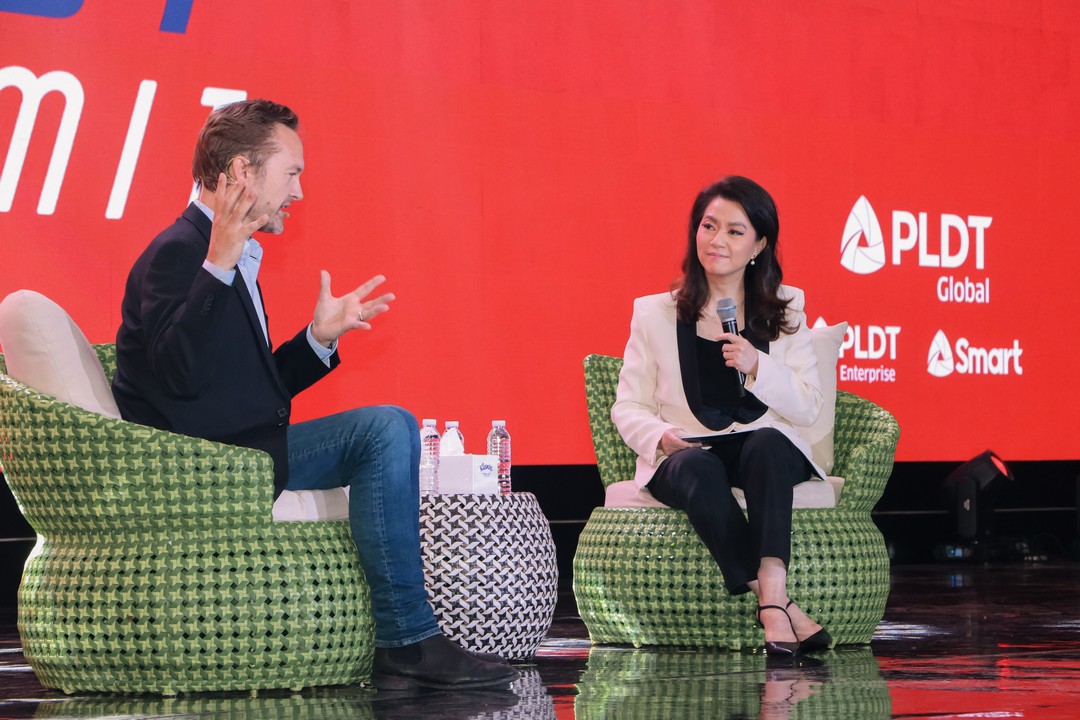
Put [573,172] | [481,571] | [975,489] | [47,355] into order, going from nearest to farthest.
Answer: [47,355] < [481,571] < [573,172] < [975,489]

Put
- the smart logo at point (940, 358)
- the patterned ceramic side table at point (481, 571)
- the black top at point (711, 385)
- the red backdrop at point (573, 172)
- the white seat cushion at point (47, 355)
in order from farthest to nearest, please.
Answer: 1. the smart logo at point (940, 358)
2. the red backdrop at point (573, 172)
3. the black top at point (711, 385)
4. the patterned ceramic side table at point (481, 571)
5. the white seat cushion at point (47, 355)

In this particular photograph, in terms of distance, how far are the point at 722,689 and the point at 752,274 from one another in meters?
1.32

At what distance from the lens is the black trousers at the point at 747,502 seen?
316 cm

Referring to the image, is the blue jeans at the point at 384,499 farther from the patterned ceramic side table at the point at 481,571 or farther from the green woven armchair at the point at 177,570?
the patterned ceramic side table at the point at 481,571

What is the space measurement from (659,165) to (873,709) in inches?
150

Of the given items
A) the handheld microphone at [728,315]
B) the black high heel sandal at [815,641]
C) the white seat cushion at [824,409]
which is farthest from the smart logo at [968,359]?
the black high heel sandal at [815,641]

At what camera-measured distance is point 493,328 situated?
5539mm

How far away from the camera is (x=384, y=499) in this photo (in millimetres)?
2631

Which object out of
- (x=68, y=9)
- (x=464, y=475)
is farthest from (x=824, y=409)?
(x=68, y=9)

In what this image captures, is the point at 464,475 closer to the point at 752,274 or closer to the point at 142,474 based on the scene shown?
the point at 142,474

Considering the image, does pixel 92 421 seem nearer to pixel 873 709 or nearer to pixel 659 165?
pixel 873 709

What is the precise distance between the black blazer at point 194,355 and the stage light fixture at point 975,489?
461cm

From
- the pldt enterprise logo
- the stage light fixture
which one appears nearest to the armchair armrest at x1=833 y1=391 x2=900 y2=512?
the pldt enterprise logo

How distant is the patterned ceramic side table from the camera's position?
2984mm
